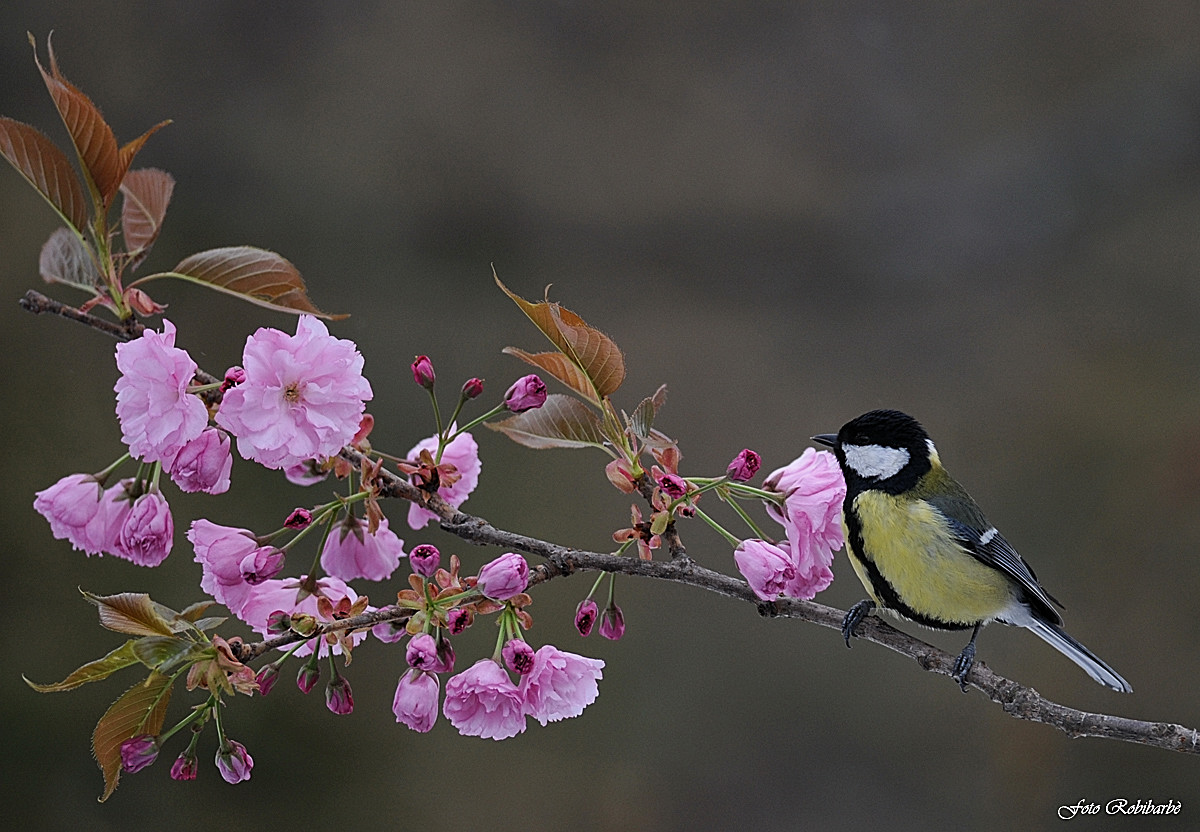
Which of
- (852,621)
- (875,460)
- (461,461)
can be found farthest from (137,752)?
A: (875,460)

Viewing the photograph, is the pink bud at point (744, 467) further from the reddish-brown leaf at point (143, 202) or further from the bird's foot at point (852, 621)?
the reddish-brown leaf at point (143, 202)

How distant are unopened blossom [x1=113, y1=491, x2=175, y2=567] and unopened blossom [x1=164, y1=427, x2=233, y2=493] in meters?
0.04

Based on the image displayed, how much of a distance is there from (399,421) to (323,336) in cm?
119

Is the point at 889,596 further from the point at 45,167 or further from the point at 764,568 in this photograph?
the point at 45,167

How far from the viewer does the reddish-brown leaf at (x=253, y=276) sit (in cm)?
52

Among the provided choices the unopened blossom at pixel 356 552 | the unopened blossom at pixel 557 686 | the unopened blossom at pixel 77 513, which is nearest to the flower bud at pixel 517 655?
the unopened blossom at pixel 557 686

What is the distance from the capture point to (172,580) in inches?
59.2

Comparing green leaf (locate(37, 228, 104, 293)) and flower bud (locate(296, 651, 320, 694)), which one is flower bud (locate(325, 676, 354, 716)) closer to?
flower bud (locate(296, 651, 320, 694))

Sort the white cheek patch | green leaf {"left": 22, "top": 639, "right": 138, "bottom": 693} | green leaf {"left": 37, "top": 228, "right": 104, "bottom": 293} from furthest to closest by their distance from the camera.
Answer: the white cheek patch
green leaf {"left": 37, "top": 228, "right": 104, "bottom": 293}
green leaf {"left": 22, "top": 639, "right": 138, "bottom": 693}

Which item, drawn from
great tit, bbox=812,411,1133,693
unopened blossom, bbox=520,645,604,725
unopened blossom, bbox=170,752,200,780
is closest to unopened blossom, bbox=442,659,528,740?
unopened blossom, bbox=520,645,604,725

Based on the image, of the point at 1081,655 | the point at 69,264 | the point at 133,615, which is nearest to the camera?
the point at 133,615

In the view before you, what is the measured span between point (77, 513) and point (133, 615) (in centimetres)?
13

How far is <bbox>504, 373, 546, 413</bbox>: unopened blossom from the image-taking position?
0.50 metres

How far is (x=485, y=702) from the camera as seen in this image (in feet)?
1.57
